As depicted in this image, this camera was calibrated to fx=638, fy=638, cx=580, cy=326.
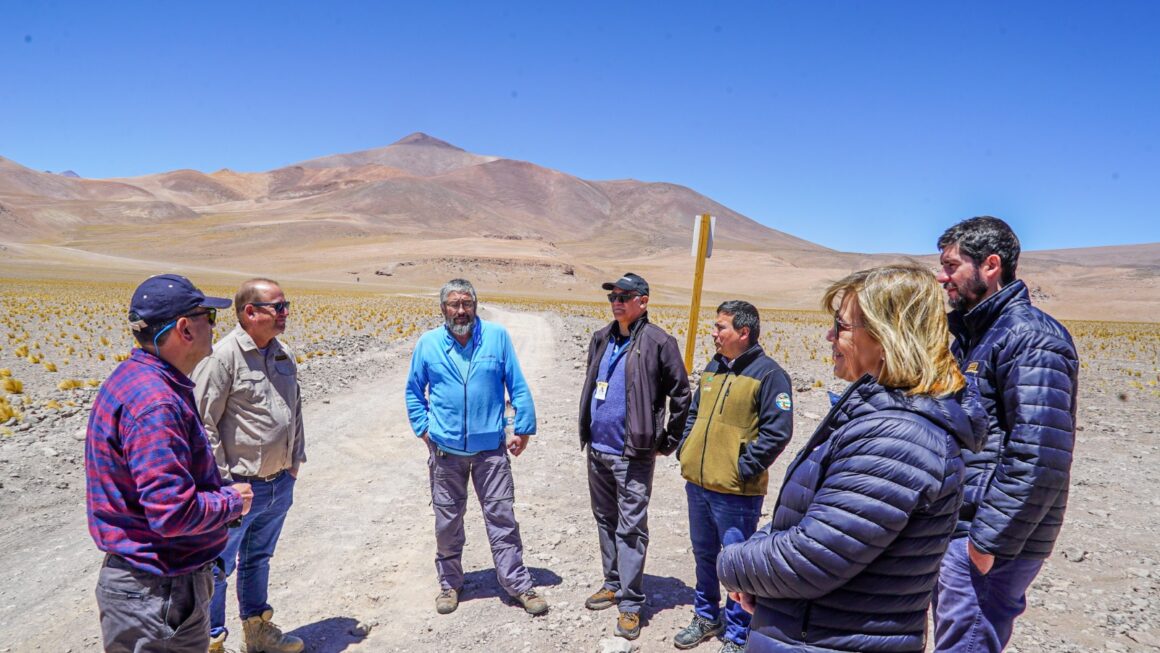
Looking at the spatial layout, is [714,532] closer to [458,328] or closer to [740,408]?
[740,408]

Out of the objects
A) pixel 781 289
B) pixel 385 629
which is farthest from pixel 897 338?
pixel 781 289

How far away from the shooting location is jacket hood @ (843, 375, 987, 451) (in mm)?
1657

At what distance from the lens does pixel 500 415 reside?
13.8 ft

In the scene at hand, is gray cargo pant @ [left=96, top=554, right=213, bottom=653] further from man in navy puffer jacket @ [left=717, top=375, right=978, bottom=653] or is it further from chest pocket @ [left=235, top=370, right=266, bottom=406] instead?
man in navy puffer jacket @ [left=717, top=375, right=978, bottom=653]

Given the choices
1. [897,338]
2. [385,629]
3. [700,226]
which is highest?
[700,226]

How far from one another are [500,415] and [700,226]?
322 cm

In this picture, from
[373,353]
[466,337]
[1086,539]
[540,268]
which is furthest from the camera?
[540,268]

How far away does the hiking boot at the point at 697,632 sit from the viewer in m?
3.73

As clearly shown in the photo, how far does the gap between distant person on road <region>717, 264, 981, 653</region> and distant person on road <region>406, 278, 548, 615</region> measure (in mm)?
2455

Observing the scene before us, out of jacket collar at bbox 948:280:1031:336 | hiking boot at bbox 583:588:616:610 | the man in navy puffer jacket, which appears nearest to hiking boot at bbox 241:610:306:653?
hiking boot at bbox 583:588:616:610

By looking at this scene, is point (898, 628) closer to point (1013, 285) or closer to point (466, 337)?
point (1013, 285)

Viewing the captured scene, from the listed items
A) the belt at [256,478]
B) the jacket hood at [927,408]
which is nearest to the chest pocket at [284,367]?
the belt at [256,478]

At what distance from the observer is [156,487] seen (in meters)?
2.13

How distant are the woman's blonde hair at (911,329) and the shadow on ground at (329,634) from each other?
3.42 metres
